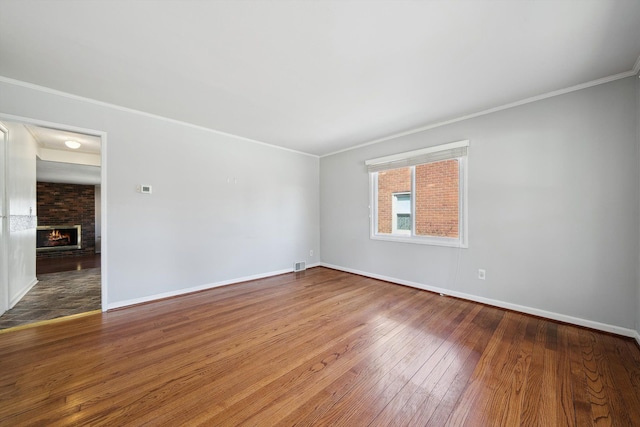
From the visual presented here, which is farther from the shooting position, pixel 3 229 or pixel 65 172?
pixel 65 172

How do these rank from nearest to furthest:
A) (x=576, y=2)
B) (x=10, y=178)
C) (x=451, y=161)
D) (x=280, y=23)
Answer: (x=576, y=2) → (x=280, y=23) → (x=10, y=178) → (x=451, y=161)

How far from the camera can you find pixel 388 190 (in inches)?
171

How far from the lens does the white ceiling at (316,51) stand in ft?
5.19

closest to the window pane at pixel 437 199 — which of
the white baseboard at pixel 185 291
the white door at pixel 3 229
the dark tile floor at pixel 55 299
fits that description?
the white baseboard at pixel 185 291

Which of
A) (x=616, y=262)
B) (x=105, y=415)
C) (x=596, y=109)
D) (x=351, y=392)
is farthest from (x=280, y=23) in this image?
(x=616, y=262)

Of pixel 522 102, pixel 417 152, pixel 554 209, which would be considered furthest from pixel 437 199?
pixel 522 102

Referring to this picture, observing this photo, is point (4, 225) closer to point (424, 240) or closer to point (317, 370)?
point (317, 370)

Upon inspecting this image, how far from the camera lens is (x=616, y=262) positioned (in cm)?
232

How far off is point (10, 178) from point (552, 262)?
641 centimetres

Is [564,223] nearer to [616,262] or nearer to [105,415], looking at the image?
[616,262]

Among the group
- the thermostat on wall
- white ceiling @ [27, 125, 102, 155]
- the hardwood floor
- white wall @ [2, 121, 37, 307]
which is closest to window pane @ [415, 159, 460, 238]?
the hardwood floor

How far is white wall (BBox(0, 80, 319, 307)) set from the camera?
2.92 meters

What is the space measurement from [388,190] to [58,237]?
9.52m

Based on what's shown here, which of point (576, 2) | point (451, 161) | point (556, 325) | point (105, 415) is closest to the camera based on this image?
point (105, 415)
